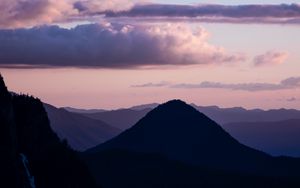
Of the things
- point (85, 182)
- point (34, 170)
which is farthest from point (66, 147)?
point (34, 170)

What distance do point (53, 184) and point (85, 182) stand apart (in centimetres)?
998

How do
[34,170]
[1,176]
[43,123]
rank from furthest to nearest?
[43,123]
[34,170]
[1,176]

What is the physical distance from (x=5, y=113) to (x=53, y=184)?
21.2m

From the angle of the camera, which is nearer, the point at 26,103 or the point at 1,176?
the point at 1,176

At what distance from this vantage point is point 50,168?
440 ft

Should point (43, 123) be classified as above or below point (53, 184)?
above

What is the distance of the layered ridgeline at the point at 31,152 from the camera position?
114812 mm

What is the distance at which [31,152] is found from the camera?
132 m

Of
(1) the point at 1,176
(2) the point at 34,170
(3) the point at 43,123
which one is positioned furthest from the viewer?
(3) the point at 43,123

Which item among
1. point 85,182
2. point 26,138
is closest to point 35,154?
point 26,138

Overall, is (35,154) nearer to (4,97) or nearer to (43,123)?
(43,123)

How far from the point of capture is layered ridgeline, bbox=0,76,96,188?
115 metres

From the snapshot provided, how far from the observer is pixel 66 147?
14638 cm

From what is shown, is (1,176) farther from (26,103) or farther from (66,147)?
(66,147)
